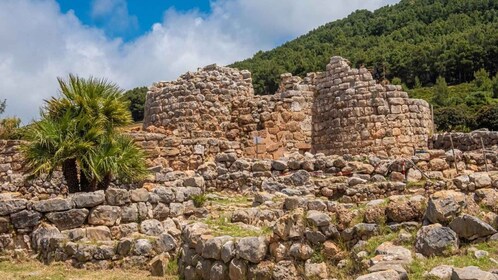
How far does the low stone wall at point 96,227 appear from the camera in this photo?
8383mm

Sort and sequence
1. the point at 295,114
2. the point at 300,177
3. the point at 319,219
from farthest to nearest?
1. the point at 295,114
2. the point at 300,177
3. the point at 319,219

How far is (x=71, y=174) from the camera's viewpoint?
1041 centimetres

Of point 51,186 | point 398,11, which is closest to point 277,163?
point 51,186

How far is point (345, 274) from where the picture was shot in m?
5.54

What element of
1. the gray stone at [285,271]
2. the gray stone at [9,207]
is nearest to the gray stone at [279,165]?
the gray stone at [9,207]

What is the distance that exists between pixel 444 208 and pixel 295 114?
10213 mm

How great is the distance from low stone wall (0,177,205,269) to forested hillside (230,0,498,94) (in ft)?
153

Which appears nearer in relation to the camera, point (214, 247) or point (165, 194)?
point (214, 247)

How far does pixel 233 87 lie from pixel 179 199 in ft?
23.1

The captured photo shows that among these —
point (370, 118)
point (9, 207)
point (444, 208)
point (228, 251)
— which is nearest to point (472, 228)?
point (444, 208)

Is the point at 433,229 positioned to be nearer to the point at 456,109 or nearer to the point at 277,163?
the point at 277,163

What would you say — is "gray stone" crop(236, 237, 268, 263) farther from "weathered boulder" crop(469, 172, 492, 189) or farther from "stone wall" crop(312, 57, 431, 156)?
"stone wall" crop(312, 57, 431, 156)

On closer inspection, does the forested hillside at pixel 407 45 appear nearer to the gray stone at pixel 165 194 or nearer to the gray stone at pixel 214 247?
the gray stone at pixel 165 194

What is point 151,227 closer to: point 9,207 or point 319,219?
point 9,207
